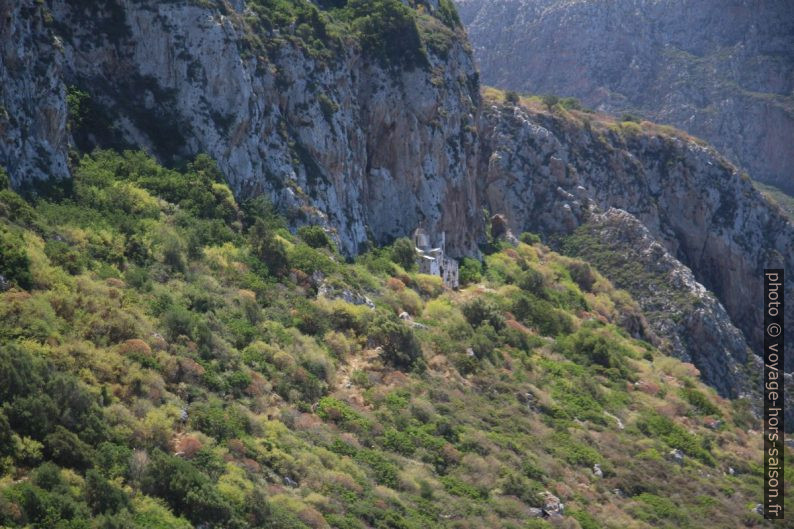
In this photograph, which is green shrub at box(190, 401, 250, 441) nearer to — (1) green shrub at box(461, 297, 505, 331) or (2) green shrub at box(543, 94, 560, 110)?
(1) green shrub at box(461, 297, 505, 331)

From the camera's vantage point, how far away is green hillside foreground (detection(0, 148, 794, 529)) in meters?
24.6

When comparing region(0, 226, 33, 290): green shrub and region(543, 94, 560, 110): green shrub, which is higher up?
region(0, 226, 33, 290): green shrub

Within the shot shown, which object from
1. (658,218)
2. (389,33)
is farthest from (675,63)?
(389,33)

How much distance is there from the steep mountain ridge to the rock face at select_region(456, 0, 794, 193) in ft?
144

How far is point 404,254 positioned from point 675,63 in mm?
100567

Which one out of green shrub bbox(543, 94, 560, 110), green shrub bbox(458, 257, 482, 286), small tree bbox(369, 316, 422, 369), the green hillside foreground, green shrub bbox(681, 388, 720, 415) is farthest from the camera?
green shrub bbox(543, 94, 560, 110)

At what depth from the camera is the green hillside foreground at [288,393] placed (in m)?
24.6

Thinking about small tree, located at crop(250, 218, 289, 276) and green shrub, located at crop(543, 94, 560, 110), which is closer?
small tree, located at crop(250, 218, 289, 276)

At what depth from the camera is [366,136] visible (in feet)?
182

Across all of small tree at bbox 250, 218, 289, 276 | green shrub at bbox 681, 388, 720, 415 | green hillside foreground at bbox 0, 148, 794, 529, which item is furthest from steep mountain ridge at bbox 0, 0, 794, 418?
green shrub at bbox 681, 388, 720, 415

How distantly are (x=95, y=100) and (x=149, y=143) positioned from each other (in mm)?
2788

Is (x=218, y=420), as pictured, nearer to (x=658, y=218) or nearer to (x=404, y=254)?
(x=404, y=254)

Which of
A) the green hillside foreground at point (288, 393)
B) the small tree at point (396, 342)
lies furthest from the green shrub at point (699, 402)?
the small tree at point (396, 342)

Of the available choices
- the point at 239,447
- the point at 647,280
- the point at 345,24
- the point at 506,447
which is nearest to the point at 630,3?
the point at 647,280
